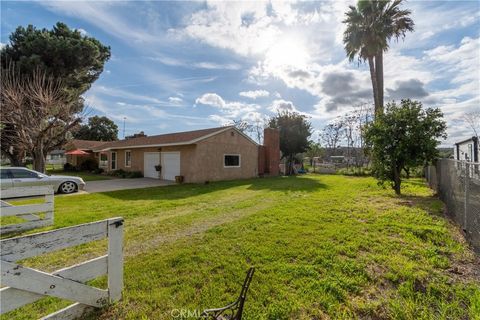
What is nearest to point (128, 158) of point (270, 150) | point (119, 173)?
point (119, 173)

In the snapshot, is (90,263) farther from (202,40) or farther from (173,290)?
(202,40)

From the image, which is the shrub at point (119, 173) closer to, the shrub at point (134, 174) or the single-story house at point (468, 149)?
the shrub at point (134, 174)

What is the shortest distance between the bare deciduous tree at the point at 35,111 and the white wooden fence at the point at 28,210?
8.76 m

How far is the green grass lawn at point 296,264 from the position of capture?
255cm

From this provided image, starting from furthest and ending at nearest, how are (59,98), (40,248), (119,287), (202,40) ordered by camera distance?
1. (59,98)
2. (202,40)
3. (119,287)
4. (40,248)

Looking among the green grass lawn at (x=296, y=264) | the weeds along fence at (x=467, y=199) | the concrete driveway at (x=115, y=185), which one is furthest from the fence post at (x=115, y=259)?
the concrete driveway at (x=115, y=185)

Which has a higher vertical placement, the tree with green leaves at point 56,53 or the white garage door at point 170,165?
the tree with green leaves at point 56,53

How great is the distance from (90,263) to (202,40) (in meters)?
10.7

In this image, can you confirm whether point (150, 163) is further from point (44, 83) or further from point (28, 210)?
point (28, 210)

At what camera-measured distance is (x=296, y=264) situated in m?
3.49

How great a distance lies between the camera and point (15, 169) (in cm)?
923

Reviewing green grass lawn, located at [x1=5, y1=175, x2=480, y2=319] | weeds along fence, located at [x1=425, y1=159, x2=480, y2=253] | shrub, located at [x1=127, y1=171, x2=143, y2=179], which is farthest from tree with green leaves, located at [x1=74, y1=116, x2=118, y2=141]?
weeds along fence, located at [x1=425, y1=159, x2=480, y2=253]

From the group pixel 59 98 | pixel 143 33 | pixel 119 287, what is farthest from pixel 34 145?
pixel 119 287

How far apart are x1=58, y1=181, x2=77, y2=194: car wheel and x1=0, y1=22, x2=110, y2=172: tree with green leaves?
3930 mm
